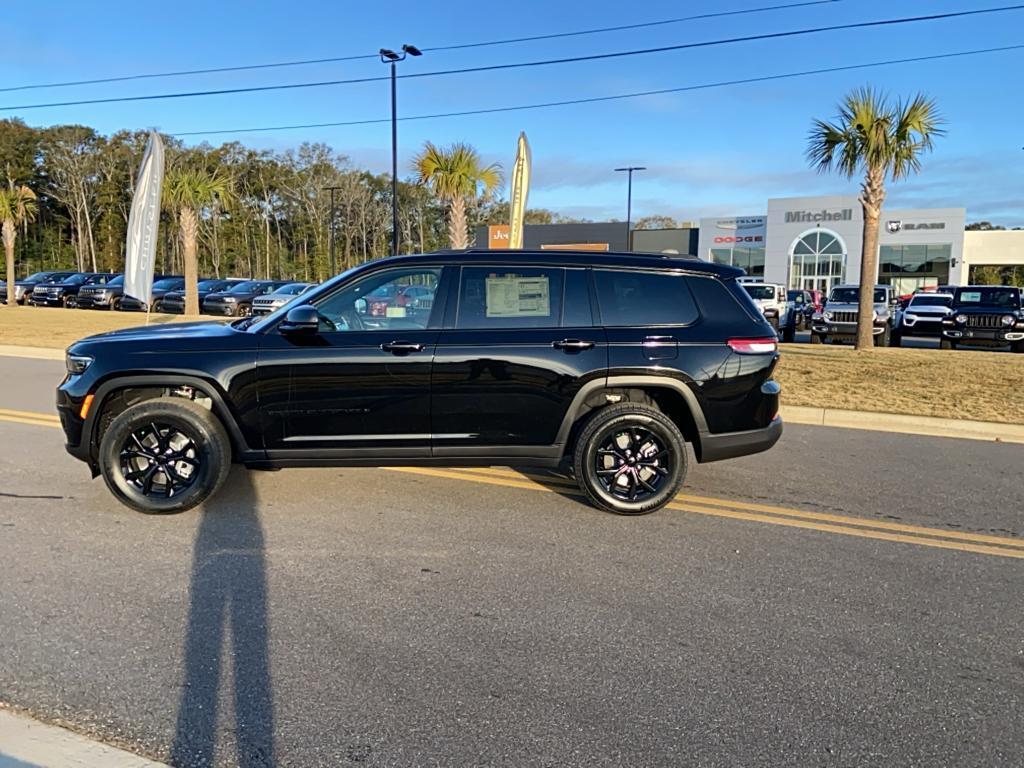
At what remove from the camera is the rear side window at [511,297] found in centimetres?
537

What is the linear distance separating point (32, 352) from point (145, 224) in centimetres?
346

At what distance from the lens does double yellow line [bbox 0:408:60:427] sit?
8.47 metres

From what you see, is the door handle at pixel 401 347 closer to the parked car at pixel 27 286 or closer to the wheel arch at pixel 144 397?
the wheel arch at pixel 144 397

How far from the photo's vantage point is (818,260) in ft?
172

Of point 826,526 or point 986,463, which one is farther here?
point 986,463

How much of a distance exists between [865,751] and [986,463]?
5.46 m

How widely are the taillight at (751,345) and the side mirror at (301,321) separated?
285 cm

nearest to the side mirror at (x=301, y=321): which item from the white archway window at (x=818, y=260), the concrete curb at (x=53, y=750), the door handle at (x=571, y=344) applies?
the door handle at (x=571, y=344)

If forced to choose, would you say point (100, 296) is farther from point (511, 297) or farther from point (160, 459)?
point (511, 297)

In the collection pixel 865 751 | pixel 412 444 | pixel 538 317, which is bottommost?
pixel 865 751

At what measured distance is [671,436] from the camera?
5.38 metres

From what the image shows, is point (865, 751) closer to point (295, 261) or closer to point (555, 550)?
point (555, 550)

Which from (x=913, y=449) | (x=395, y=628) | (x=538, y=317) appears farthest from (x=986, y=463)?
(x=395, y=628)

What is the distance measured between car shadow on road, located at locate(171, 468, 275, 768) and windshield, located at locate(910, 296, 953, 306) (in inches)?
903
